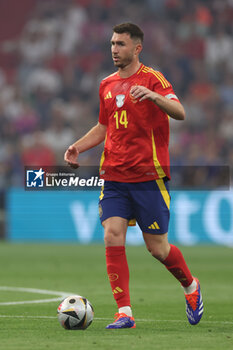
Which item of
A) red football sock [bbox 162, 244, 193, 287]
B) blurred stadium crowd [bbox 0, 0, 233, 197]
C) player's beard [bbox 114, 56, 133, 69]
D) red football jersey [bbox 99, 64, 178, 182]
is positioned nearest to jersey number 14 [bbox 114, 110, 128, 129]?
red football jersey [bbox 99, 64, 178, 182]

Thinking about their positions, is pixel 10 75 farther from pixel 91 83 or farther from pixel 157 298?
pixel 157 298

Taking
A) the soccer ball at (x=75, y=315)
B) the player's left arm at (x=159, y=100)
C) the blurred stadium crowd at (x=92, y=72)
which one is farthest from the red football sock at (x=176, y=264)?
the blurred stadium crowd at (x=92, y=72)

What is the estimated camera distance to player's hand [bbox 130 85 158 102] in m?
6.14

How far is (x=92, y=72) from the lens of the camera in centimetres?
2147

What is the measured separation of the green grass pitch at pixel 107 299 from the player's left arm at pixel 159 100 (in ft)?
5.28

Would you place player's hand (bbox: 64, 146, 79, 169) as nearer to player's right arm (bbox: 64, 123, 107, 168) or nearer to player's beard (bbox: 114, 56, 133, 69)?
player's right arm (bbox: 64, 123, 107, 168)

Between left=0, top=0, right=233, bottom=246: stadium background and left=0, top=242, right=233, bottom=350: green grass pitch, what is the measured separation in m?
1.70

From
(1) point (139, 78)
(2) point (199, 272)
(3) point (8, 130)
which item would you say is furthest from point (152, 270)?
(3) point (8, 130)

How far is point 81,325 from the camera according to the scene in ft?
20.7

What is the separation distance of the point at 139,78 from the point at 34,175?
1370 mm

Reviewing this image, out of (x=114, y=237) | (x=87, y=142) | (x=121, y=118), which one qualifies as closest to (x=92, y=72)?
(x=87, y=142)

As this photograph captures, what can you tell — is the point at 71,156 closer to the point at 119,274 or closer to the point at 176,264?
the point at 119,274

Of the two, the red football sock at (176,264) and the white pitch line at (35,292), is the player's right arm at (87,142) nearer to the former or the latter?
the red football sock at (176,264)

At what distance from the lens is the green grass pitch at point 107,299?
5660 millimetres
